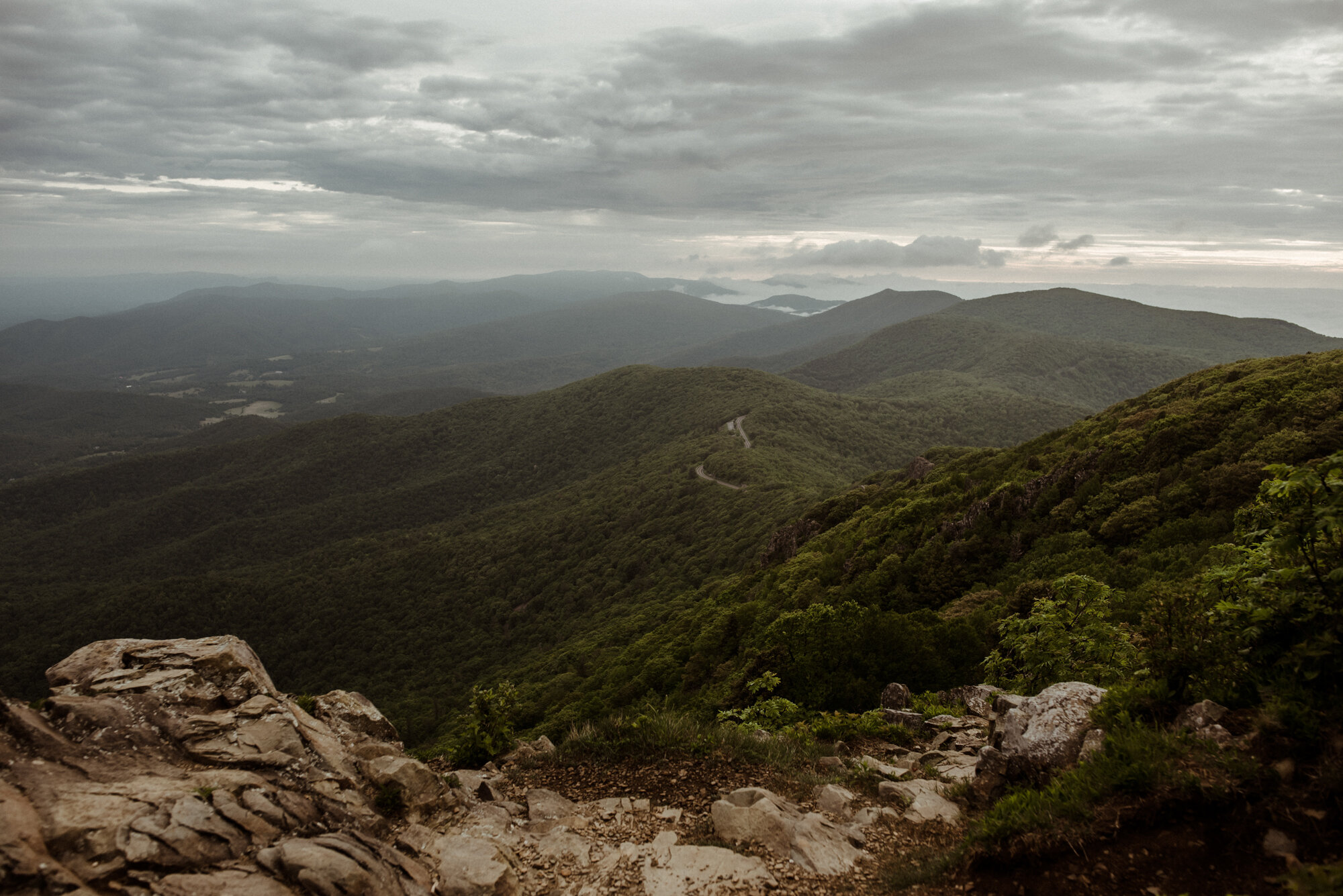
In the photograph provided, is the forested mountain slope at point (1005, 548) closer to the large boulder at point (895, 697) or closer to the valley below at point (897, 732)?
the valley below at point (897, 732)

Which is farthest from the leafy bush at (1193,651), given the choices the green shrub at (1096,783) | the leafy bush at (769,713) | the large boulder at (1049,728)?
the leafy bush at (769,713)

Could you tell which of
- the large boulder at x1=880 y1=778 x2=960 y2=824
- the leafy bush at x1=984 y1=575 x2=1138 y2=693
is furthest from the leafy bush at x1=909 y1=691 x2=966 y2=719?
the large boulder at x1=880 y1=778 x2=960 y2=824

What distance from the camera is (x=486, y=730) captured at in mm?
12875

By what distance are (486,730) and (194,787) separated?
230 inches

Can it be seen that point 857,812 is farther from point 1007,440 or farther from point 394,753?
point 1007,440

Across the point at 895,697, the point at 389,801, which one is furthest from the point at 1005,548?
the point at 389,801

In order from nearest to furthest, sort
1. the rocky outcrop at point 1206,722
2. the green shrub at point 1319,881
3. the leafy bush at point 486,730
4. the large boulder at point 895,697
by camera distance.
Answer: the green shrub at point 1319,881 < the rocky outcrop at point 1206,722 < the leafy bush at point 486,730 < the large boulder at point 895,697

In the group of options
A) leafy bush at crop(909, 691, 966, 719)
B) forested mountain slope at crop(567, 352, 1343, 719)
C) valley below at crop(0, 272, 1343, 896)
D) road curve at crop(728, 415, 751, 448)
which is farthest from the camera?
road curve at crop(728, 415, 751, 448)

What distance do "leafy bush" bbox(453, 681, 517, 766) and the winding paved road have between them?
267ft

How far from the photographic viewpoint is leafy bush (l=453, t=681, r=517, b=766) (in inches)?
493

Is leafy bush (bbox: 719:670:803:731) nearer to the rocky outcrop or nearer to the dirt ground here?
the dirt ground

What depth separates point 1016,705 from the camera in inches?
376

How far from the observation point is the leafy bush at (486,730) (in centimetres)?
1252

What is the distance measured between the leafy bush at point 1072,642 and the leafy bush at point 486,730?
10816mm
